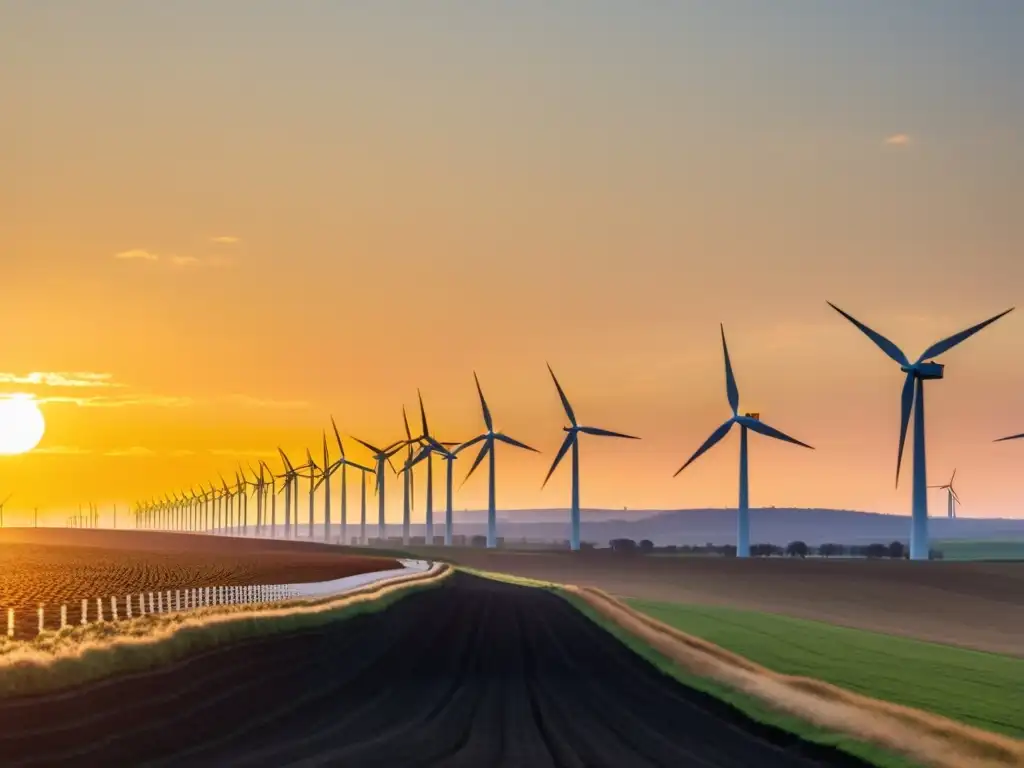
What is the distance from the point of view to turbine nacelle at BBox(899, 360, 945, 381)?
11978cm

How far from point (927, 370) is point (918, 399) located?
3358 millimetres

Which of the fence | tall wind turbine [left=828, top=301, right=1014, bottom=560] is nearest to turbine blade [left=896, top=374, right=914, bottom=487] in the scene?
tall wind turbine [left=828, top=301, right=1014, bottom=560]

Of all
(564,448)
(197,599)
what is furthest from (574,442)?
(197,599)

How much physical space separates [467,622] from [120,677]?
27911 millimetres

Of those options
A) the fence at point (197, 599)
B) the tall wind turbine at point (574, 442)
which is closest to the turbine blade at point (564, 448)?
the tall wind turbine at point (574, 442)

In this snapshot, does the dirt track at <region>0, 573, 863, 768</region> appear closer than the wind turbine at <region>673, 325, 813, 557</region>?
Yes

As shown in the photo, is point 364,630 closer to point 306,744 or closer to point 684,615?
point 684,615

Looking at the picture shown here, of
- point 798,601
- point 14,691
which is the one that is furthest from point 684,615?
point 14,691

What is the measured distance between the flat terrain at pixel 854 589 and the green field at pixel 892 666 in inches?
303

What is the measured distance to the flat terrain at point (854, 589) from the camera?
230ft

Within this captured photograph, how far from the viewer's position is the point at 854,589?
96688 mm

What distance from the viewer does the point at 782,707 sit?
30141mm

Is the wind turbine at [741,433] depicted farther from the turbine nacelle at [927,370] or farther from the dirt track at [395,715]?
the dirt track at [395,715]

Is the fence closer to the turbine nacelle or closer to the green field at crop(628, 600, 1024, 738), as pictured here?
the green field at crop(628, 600, 1024, 738)
